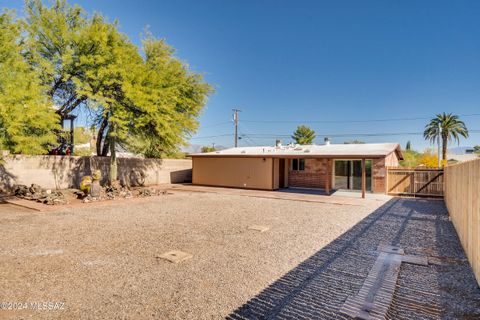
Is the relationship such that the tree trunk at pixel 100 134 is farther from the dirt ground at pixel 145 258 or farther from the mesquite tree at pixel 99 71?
the dirt ground at pixel 145 258

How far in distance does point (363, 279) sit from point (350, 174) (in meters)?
14.2

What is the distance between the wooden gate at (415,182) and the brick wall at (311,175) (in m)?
3.67

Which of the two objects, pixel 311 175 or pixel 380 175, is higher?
pixel 380 175

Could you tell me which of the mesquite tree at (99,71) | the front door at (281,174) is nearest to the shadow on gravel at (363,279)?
the mesquite tree at (99,71)

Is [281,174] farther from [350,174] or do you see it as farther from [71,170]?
[71,170]

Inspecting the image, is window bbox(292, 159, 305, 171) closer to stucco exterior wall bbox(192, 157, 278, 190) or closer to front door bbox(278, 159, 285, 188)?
front door bbox(278, 159, 285, 188)

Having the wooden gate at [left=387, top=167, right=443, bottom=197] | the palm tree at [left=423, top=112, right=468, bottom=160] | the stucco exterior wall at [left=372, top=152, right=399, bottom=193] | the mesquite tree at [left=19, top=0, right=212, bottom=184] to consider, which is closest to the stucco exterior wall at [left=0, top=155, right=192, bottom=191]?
the mesquite tree at [left=19, top=0, right=212, bottom=184]

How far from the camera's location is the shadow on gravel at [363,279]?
3.34 metres

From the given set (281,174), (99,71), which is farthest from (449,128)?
→ (99,71)

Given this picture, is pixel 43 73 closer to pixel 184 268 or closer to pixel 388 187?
pixel 184 268

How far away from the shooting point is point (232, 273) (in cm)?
450

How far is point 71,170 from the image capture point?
1598 centimetres

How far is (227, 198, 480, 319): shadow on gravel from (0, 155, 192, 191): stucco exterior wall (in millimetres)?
13861

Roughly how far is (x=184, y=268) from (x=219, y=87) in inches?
599
